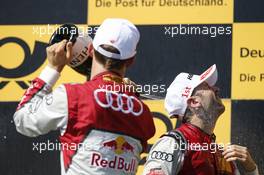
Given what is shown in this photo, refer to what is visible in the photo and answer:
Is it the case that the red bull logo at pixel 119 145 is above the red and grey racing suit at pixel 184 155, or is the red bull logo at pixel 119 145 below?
above

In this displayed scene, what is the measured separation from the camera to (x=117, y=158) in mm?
3051

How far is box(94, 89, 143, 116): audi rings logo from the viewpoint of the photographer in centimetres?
303

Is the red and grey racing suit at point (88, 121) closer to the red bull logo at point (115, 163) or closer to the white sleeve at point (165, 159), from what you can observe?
the red bull logo at point (115, 163)

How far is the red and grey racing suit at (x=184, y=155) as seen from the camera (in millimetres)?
3385

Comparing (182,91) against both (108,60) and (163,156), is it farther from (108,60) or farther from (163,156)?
(108,60)

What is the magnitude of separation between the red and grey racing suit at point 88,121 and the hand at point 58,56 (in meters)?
0.04

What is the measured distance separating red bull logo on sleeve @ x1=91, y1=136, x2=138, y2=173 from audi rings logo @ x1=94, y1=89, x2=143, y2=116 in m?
0.11

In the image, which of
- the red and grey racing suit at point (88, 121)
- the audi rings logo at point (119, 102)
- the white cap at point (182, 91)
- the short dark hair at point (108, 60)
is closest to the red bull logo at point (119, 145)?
the red and grey racing suit at point (88, 121)

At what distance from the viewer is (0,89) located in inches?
181

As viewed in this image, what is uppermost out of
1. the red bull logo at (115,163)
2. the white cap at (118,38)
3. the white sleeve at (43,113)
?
the white cap at (118,38)

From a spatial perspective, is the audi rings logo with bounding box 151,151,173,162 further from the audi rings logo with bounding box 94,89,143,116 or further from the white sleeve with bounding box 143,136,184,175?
the audi rings logo with bounding box 94,89,143,116

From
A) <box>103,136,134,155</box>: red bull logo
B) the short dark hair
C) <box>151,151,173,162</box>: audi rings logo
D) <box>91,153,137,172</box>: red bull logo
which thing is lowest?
<box>151,151,173,162</box>: audi rings logo

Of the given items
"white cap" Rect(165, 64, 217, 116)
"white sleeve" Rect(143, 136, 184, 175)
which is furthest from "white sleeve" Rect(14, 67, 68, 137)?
"white cap" Rect(165, 64, 217, 116)

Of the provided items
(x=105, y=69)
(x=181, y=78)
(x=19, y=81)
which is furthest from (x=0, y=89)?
(x=105, y=69)
